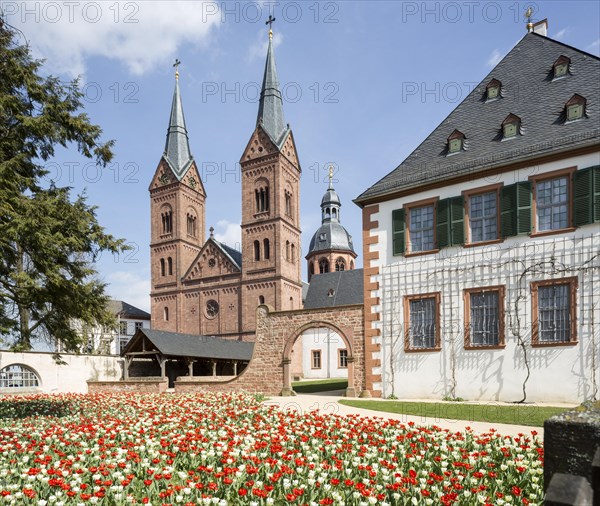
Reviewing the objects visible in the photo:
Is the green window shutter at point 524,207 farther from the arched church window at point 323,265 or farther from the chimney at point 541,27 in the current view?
the arched church window at point 323,265

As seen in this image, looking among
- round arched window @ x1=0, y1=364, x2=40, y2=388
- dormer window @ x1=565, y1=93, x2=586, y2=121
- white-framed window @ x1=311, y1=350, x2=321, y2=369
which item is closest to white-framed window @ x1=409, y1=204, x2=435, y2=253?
dormer window @ x1=565, y1=93, x2=586, y2=121

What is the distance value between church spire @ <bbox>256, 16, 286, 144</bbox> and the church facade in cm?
11

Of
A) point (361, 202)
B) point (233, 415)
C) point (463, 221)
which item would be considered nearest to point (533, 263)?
point (463, 221)

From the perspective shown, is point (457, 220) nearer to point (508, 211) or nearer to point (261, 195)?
point (508, 211)

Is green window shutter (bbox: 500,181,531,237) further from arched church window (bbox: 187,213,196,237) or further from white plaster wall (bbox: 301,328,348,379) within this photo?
arched church window (bbox: 187,213,196,237)

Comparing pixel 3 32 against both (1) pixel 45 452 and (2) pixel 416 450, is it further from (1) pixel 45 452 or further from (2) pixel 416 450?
(2) pixel 416 450

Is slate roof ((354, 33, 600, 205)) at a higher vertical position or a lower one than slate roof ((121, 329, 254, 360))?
higher

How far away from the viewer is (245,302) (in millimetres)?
50250

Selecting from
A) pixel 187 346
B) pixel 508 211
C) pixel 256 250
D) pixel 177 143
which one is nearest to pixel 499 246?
→ pixel 508 211

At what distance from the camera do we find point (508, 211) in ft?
53.9

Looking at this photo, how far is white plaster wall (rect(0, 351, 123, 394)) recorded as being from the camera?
75.7ft

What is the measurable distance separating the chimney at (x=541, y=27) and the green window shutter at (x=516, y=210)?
27.6ft

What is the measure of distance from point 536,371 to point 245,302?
37029mm

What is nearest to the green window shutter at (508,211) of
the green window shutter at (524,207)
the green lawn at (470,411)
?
the green window shutter at (524,207)
